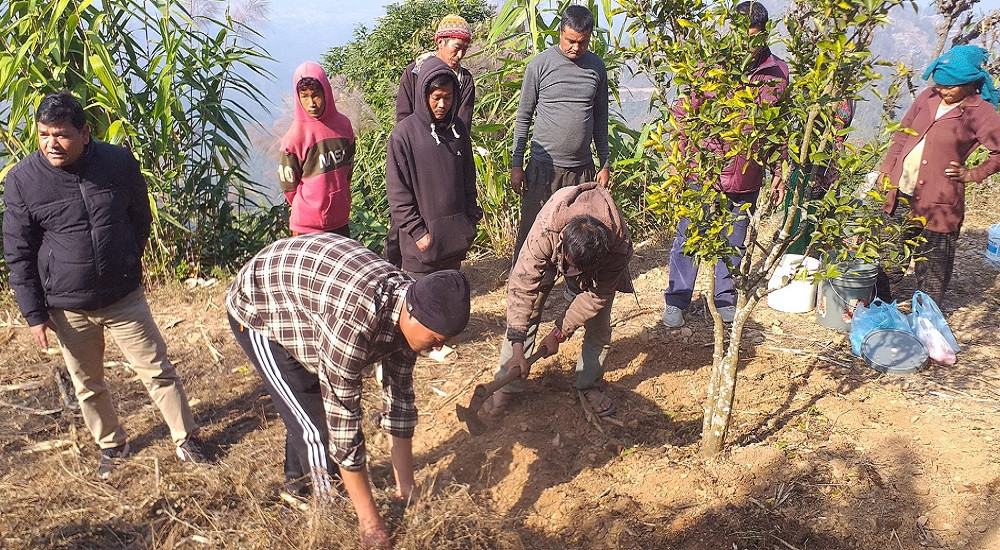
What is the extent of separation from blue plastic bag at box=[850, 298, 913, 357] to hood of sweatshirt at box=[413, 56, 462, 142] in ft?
8.15

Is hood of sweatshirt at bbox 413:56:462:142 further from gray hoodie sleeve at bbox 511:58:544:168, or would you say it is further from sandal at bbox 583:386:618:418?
sandal at bbox 583:386:618:418

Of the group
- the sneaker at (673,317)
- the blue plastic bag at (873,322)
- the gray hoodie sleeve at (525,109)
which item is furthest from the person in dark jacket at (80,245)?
the blue plastic bag at (873,322)

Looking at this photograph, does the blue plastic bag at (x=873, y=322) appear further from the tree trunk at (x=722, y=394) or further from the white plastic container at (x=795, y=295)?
the tree trunk at (x=722, y=394)

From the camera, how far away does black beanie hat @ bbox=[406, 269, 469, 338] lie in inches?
70.5

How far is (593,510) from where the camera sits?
284 centimetres

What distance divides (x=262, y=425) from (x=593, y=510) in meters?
1.71

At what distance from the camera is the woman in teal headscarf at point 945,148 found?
3.83m

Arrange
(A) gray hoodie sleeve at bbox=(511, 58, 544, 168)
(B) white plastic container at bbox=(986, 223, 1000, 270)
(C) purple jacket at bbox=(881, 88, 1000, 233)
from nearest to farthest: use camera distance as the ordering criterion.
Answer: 1. (C) purple jacket at bbox=(881, 88, 1000, 233)
2. (A) gray hoodie sleeve at bbox=(511, 58, 544, 168)
3. (B) white plastic container at bbox=(986, 223, 1000, 270)

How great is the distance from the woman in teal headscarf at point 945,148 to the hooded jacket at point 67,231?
12.5 ft

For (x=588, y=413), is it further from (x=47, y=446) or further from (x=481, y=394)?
(x=47, y=446)

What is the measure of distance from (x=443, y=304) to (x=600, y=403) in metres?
1.84

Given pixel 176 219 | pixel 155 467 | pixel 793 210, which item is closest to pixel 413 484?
pixel 155 467

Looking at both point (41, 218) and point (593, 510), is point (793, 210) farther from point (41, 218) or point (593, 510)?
point (41, 218)

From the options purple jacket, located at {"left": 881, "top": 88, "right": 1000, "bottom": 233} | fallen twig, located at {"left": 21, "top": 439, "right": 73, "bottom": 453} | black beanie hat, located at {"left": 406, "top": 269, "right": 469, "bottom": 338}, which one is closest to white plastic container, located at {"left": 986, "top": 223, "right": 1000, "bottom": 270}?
purple jacket, located at {"left": 881, "top": 88, "right": 1000, "bottom": 233}
